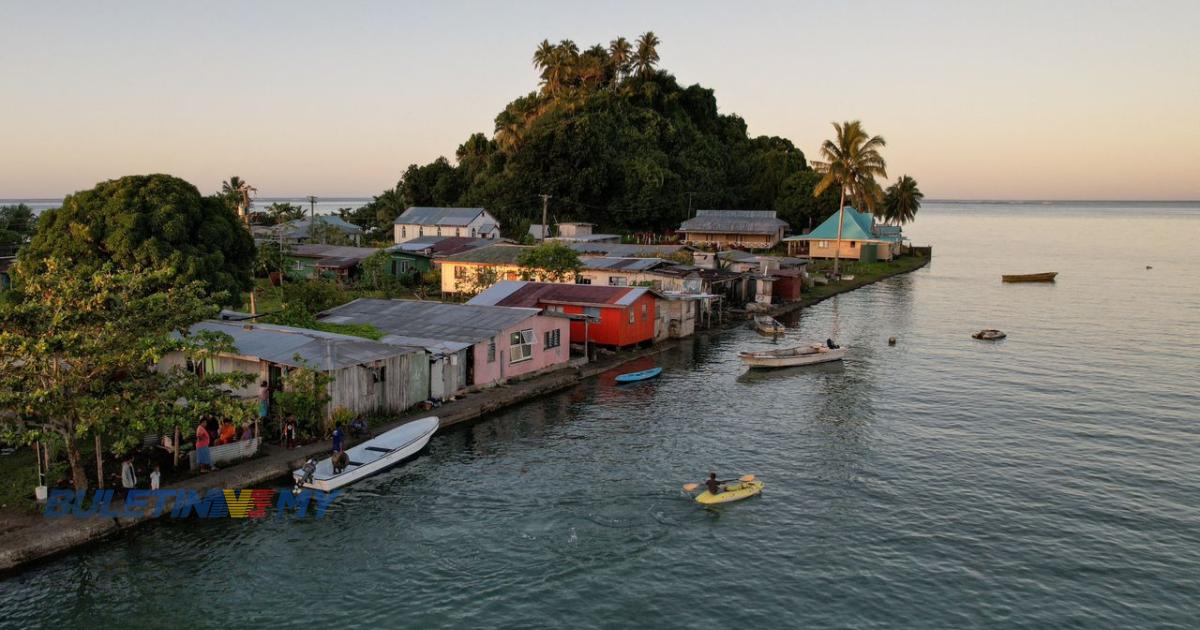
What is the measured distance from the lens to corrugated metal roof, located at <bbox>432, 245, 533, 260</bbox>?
217 feet

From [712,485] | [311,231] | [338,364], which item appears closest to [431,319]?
[338,364]

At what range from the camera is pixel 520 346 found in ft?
128

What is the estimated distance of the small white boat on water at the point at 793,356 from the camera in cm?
4509

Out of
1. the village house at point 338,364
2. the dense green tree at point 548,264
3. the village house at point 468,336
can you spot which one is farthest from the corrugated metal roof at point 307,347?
the dense green tree at point 548,264

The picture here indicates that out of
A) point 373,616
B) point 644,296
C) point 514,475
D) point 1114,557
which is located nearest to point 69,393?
point 373,616

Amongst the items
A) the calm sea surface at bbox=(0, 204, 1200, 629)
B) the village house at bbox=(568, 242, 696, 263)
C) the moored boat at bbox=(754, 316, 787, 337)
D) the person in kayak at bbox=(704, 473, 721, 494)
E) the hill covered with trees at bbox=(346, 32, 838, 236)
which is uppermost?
the hill covered with trees at bbox=(346, 32, 838, 236)

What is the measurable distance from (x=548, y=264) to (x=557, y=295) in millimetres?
9517

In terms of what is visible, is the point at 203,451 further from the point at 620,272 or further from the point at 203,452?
the point at 620,272

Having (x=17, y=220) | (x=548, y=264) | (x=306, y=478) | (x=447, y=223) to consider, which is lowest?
(x=306, y=478)

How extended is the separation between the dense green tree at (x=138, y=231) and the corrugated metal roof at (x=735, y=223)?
85.1 m

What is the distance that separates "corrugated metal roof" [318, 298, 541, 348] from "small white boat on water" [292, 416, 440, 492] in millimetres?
6549

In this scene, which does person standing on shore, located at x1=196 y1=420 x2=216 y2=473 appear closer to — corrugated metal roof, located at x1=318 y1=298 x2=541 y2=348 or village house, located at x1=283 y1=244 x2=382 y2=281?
corrugated metal roof, located at x1=318 y1=298 x2=541 y2=348

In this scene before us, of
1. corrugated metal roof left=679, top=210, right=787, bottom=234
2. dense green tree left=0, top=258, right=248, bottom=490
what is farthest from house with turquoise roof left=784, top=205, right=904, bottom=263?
dense green tree left=0, top=258, right=248, bottom=490

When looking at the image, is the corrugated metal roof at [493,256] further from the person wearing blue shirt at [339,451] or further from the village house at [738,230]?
the village house at [738,230]
